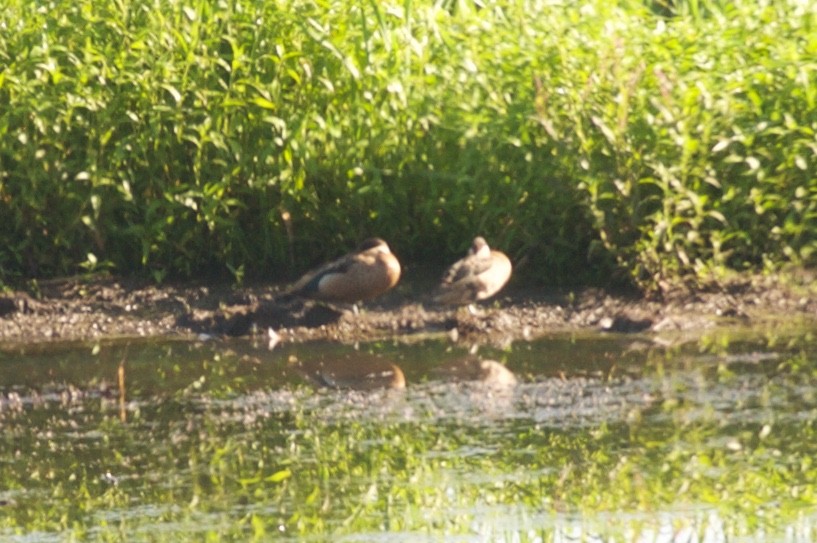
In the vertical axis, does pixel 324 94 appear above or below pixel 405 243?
above

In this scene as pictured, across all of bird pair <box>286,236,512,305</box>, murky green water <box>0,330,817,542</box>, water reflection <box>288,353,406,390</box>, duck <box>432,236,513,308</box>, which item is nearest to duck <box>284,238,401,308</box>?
bird pair <box>286,236,512,305</box>

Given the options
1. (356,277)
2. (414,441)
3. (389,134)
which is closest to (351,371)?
(356,277)

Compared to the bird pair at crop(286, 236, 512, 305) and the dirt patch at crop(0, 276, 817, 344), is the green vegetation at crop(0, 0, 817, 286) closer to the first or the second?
the dirt patch at crop(0, 276, 817, 344)

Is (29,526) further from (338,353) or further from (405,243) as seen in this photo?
(405,243)

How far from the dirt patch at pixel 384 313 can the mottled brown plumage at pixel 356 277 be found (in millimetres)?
91

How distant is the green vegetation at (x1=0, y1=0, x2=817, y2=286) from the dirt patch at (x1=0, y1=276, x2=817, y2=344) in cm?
20

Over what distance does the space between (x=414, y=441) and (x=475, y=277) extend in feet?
7.76

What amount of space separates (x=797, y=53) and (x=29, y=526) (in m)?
5.47

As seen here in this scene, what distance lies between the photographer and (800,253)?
31.2 feet

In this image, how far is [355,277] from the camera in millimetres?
8961

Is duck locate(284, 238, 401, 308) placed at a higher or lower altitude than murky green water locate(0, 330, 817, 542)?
higher

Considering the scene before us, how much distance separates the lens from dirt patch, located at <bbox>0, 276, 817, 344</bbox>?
29.5 ft

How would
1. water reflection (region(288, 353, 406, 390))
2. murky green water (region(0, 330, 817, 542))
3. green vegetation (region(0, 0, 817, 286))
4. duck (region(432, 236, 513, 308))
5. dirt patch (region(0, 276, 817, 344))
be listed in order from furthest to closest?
green vegetation (region(0, 0, 817, 286)), dirt patch (region(0, 276, 817, 344)), duck (region(432, 236, 513, 308)), water reflection (region(288, 353, 406, 390)), murky green water (region(0, 330, 817, 542))

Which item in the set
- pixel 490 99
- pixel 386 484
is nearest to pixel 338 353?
pixel 490 99
